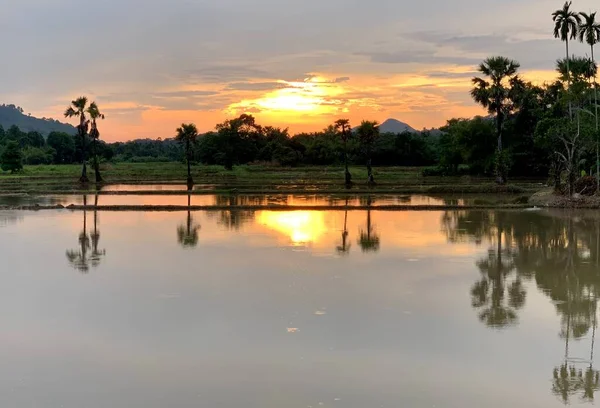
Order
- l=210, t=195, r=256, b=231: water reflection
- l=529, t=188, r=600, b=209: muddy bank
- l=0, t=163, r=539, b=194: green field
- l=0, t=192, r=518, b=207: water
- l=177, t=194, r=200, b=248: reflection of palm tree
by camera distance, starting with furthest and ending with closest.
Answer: l=0, t=163, r=539, b=194: green field, l=0, t=192, r=518, b=207: water, l=529, t=188, r=600, b=209: muddy bank, l=210, t=195, r=256, b=231: water reflection, l=177, t=194, r=200, b=248: reflection of palm tree

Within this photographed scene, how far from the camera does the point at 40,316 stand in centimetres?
1135

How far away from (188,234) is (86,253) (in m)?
4.69

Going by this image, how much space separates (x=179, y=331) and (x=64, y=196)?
34.0 metres

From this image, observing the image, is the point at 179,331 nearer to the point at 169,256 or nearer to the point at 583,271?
the point at 169,256

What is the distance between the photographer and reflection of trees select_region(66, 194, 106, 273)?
16.4m

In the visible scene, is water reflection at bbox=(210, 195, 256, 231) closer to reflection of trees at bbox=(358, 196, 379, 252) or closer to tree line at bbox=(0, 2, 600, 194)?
reflection of trees at bbox=(358, 196, 379, 252)

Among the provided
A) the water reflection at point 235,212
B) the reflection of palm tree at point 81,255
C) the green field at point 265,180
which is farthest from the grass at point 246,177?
the reflection of palm tree at point 81,255

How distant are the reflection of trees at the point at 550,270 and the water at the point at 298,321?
2.4 inches

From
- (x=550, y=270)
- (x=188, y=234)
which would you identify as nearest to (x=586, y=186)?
(x=550, y=270)

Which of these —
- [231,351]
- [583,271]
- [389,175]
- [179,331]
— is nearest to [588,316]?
[583,271]

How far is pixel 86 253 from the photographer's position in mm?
18391

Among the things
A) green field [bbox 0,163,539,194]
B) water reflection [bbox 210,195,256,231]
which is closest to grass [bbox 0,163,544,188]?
green field [bbox 0,163,539,194]

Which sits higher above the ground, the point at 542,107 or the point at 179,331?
the point at 542,107

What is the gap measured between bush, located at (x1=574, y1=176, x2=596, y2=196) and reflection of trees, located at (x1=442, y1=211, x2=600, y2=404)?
5.62 m
